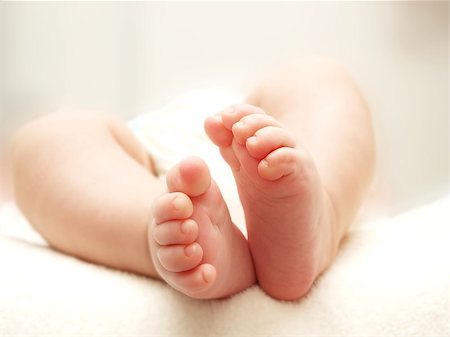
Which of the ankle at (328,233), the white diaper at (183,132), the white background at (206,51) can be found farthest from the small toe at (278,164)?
the white background at (206,51)

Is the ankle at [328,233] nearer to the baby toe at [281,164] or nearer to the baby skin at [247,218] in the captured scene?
the baby skin at [247,218]

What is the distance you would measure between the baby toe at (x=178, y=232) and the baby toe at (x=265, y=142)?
0.08 m

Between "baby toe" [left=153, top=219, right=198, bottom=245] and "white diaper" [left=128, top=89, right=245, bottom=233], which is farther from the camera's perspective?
"white diaper" [left=128, top=89, right=245, bottom=233]

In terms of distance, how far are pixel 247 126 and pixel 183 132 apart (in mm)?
499

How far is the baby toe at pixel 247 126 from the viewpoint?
494 millimetres

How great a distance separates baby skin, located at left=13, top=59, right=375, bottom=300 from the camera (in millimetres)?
484

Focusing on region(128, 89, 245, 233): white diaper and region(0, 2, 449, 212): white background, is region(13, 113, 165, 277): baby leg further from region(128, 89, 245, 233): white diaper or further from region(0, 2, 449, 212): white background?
region(0, 2, 449, 212): white background

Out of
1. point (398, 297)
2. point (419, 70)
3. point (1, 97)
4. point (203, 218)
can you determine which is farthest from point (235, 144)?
point (1, 97)

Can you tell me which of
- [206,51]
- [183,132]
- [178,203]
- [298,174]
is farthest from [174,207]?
[206,51]

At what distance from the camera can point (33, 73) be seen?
1.32m

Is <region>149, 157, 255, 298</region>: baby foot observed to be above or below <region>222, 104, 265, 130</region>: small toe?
below

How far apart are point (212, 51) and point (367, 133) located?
671 mm

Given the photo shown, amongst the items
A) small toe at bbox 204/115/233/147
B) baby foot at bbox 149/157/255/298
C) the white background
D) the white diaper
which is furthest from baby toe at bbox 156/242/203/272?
the white background

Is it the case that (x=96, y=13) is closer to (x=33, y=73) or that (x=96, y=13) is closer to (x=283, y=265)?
(x=33, y=73)
